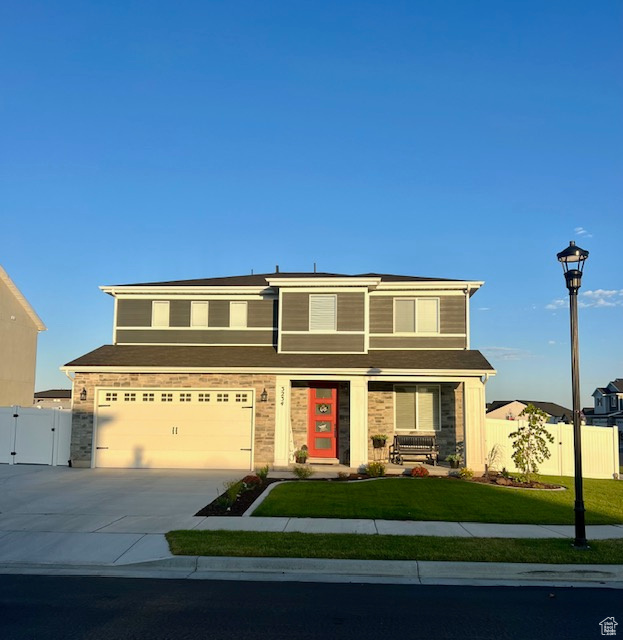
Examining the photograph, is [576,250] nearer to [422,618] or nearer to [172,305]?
[422,618]

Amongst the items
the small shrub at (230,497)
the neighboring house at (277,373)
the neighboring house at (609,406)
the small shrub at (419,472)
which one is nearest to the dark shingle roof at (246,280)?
the neighboring house at (277,373)

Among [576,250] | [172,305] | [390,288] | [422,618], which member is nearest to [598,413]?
[390,288]

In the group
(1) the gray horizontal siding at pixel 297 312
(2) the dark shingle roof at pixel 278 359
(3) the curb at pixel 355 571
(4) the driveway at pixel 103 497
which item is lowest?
(3) the curb at pixel 355 571

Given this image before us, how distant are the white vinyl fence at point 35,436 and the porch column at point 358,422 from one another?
8.87 meters

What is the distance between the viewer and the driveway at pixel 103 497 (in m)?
10.7

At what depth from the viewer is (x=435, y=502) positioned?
13.0 m

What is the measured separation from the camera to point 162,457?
18.3 m

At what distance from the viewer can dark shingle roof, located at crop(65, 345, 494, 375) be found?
18.2 meters

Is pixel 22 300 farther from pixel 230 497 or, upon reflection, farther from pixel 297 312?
pixel 230 497

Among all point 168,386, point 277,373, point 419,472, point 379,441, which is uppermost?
point 277,373

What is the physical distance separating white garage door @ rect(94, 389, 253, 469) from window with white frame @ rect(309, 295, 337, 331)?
3262 millimetres

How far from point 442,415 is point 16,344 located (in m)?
25.4

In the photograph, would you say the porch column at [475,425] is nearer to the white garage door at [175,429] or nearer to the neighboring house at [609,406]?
the white garage door at [175,429]

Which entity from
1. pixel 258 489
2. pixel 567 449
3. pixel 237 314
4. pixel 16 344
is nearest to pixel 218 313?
pixel 237 314
